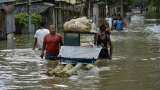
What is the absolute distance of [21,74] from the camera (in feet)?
49.4

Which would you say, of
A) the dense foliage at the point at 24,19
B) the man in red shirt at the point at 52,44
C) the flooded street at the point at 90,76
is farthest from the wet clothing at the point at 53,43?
the dense foliage at the point at 24,19

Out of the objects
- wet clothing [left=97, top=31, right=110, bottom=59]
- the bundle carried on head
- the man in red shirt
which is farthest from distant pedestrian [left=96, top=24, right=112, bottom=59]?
the man in red shirt

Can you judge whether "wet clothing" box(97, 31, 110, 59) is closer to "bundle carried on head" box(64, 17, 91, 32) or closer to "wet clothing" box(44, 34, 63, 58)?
"bundle carried on head" box(64, 17, 91, 32)

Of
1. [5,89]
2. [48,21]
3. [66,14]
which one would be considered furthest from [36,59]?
[66,14]

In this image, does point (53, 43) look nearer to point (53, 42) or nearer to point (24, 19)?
point (53, 42)

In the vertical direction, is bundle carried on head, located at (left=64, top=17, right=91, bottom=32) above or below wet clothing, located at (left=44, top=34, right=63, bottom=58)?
above

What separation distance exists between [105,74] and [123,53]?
7.18 metres

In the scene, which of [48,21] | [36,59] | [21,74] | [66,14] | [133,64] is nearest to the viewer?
[21,74]

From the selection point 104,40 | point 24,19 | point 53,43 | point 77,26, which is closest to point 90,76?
point 77,26

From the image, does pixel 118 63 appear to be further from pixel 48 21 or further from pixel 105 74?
pixel 48 21

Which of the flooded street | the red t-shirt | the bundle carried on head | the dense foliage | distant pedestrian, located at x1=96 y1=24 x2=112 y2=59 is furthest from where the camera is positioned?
the dense foliage

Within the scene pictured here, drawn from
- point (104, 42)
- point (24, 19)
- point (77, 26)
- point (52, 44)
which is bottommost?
point (24, 19)

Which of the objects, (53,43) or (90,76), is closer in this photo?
(90,76)

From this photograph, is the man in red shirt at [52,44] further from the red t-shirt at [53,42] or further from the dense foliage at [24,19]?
the dense foliage at [24,19]
